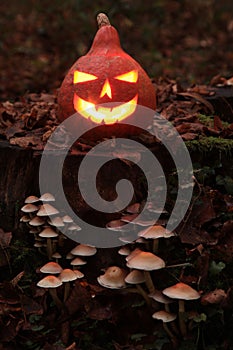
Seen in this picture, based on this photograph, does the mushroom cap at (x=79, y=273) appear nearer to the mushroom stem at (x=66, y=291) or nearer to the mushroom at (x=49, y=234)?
the mushroom stem at (x=66, y=291)

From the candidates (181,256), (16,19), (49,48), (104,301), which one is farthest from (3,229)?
(16,19)

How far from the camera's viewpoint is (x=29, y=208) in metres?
4.08

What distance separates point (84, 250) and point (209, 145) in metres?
1.21

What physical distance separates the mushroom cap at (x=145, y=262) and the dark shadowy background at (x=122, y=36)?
713 centimetres

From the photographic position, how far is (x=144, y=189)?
4152 millimetres

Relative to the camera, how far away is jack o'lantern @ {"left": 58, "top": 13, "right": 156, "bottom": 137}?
13.9ft

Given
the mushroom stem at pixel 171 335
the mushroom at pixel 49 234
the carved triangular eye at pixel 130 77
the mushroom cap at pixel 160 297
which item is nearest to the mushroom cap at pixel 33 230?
the mushroom at pixel 49 234

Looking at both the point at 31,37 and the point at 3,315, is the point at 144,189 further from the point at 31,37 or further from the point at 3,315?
the point at 31,37

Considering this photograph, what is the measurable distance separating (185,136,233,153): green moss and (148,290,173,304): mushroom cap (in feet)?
3.86

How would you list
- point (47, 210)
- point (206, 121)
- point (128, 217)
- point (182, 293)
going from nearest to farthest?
point (182, 293), point (128, 217), point (47, 210), point (206, 121)

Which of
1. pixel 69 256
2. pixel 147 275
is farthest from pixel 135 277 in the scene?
pixel 69 256

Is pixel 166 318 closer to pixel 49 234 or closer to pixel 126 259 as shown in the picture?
pixel 126 259

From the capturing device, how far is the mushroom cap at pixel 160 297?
136 inches

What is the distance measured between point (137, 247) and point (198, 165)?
2.64 feet
